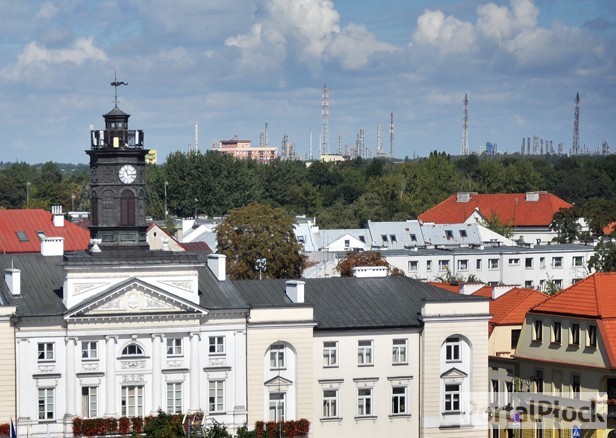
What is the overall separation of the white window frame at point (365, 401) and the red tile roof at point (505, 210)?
109770 mm

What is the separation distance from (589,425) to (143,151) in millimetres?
23696

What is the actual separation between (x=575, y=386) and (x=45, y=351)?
919 inches

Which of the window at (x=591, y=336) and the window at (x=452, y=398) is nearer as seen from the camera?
the window at (x=591, y=336)

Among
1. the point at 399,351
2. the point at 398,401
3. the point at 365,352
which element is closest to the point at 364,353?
the point at 365,352

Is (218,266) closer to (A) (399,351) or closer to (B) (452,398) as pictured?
(A) (399,351)

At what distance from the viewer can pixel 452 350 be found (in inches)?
3024

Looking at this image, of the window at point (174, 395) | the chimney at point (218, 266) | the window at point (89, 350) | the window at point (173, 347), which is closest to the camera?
the window at point (89, 350)

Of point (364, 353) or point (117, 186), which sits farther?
point (117, 186)

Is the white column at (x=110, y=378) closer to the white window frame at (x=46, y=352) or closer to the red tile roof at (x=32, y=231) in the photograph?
the white window frame at (x=46, y=352)

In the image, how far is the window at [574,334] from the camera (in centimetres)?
7525

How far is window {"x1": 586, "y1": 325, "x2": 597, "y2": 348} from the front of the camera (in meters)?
74.1

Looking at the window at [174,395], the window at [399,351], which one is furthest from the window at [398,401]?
the window at [174,395]

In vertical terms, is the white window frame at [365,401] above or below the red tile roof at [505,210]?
below

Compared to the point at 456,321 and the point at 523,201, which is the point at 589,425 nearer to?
the point at 456,321
